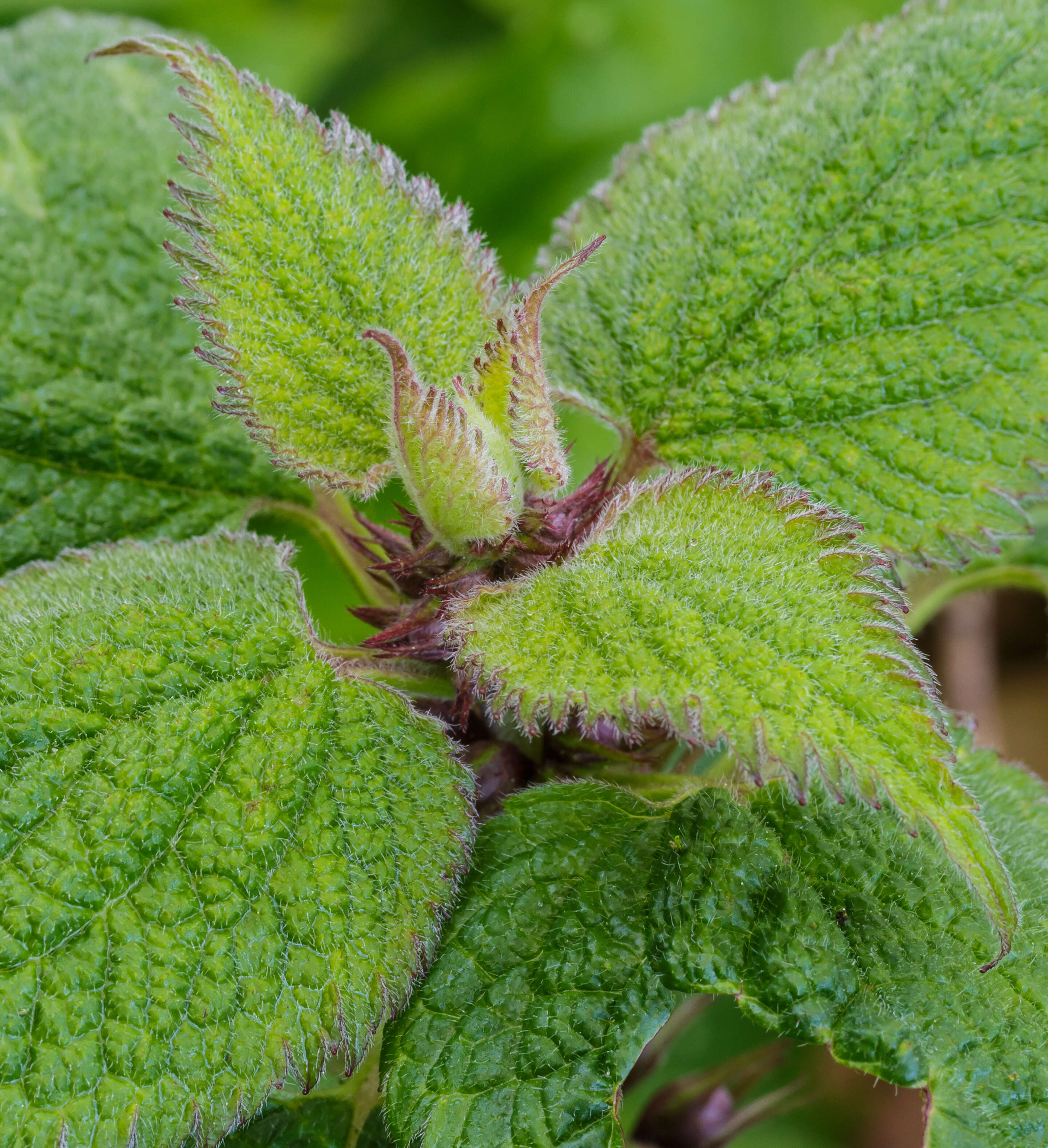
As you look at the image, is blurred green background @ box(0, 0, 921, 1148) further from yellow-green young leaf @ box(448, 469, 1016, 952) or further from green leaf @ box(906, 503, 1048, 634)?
yellow-green young leaf @ box(448, 469, 1016, 952)

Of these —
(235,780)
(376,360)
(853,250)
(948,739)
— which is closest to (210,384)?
(376,360)

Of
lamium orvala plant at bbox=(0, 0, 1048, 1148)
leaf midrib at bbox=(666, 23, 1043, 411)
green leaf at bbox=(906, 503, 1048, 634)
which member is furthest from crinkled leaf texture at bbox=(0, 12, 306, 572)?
green leaf at bbox=(906, 503, 1048, 634)

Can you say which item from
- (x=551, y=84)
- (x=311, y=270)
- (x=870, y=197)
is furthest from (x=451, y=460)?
(x=551, y=84)

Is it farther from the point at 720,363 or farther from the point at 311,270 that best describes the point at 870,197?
the point at 311,270

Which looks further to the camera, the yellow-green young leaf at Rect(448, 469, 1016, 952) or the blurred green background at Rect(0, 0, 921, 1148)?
the blurred green background at Rect(0, 0, 921, 1148)

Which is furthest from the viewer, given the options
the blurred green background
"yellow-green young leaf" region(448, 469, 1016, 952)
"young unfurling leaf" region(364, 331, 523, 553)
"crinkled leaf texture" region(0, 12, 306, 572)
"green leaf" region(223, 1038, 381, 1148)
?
the blurred green background

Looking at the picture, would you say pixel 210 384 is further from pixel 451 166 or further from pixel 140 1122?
pixel 451 166

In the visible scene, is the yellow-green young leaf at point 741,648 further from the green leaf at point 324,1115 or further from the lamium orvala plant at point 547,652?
the green leaf at point 324,1115
